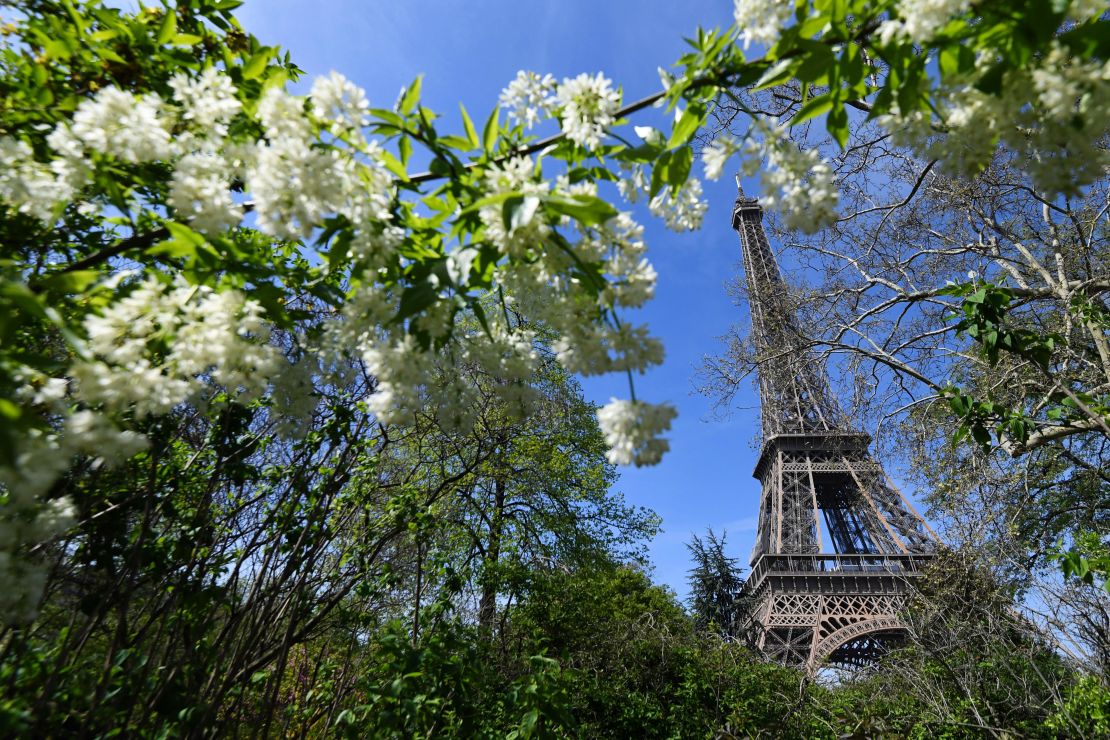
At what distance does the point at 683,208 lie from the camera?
1.69 m

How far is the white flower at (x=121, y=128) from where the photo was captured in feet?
4.25

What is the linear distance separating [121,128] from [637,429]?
1.49 meters

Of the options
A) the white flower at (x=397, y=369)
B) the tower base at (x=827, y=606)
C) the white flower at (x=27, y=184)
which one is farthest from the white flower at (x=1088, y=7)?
the tower base at (x=827, y=606)

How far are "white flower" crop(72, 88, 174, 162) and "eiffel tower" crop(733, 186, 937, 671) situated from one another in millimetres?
16137

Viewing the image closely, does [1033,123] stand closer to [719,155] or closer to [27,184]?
[719,155]

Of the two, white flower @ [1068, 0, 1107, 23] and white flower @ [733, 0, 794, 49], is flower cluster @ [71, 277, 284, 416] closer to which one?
white flower @ [733, 0, 794, 49]

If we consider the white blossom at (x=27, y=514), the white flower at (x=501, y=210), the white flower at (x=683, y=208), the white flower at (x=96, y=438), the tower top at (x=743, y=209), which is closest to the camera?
the white blossom at (x=27, y=514)

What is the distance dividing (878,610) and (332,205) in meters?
23.6

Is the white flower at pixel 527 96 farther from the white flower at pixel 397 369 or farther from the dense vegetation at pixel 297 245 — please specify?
the white flower at pixel 397 369

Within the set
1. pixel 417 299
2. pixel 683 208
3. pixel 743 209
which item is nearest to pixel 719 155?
pixel 683 208

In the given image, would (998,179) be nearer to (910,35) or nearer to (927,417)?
(927,417)

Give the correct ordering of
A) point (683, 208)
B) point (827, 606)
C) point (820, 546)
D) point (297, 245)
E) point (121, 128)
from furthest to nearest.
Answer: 1. point (820, 546)
2. point (827, 606)
3. point (297, 245)
4. point (683, 208)
5. point (121, 128)

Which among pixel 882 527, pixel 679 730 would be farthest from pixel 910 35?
pixel 882 527

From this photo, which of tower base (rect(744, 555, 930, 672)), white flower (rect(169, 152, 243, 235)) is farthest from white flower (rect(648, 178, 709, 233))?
tower base (rect(744, 555, 930, 672))
